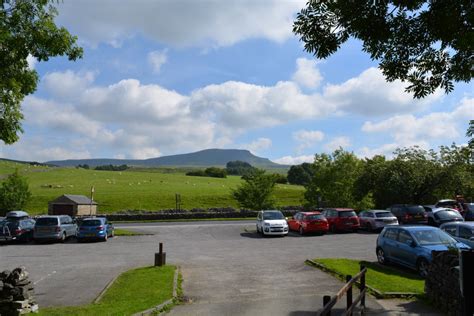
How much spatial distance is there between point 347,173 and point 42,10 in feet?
130

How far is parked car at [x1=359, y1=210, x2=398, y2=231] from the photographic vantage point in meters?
30.7

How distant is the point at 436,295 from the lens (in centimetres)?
1094

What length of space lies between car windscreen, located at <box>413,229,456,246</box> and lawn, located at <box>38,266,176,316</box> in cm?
822

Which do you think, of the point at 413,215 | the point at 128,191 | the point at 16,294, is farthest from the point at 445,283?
the point at 128,191

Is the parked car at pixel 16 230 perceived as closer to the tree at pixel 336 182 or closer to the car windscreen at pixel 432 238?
the car windscreen at pixel 432 238

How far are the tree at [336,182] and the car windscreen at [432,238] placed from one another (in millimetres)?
28909

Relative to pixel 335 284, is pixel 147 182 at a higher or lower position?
higher

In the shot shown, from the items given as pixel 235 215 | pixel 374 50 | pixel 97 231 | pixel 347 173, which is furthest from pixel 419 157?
pixel 374 50

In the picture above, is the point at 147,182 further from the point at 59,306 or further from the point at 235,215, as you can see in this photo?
the point at 59,306

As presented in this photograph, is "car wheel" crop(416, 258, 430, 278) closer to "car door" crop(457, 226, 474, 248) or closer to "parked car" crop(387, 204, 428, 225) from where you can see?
"car door" crop(457, 226, 474, 248)

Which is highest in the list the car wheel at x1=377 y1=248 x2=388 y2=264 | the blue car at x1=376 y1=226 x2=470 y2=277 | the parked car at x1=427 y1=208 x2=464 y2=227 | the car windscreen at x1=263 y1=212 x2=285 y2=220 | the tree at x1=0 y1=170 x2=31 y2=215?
the tree at x1=0 y1=170 x2=31 y2=215

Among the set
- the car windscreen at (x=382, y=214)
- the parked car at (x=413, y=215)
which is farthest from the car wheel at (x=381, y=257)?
→ the parked car at (x=413, y=215)

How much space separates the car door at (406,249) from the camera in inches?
605

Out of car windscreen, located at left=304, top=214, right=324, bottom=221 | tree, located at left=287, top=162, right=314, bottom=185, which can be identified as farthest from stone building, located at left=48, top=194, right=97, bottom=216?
tree, located at left=287, top=162, right=314, bottom=185
